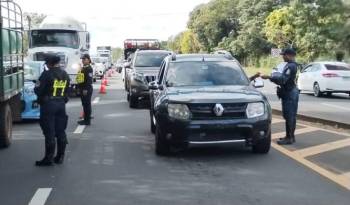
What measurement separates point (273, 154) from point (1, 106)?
4.73m

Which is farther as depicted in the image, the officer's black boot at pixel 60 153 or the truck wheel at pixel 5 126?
the truck wheel at pixel 5 126

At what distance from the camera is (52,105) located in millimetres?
9352

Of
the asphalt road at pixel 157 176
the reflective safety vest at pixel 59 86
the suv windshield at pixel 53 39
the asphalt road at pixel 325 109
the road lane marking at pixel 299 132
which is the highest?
the suv windshield at pixel 53 39

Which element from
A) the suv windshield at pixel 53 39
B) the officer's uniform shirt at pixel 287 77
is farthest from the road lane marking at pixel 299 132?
the suv windshield at pixel 53 39

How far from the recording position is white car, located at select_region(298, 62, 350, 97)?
24.9 m

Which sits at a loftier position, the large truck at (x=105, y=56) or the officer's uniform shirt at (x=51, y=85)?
the officer's uniform shirt at (x=51, y=85)

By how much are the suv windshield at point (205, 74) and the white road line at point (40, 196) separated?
3791 mm

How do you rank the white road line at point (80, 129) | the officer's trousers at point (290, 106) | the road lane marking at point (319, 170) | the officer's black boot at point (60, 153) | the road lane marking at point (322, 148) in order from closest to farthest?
the road lane marking at point (319, 170) < the officer's black boot at point (60, 153) < the road lane marking at point (322, 148) < the officer's trousers at point (290, 106) < the white road line at point (80, 129)

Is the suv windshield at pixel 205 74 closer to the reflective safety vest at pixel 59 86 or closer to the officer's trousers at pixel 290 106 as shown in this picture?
the officer's trousers at pixel 290 106

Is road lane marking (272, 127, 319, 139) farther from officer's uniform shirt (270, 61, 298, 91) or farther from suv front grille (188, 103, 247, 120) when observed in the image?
suv front grille (188, 103, 247, 120)

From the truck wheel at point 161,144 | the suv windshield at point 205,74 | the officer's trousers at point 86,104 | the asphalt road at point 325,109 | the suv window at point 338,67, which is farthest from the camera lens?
the suv window at point 338,67

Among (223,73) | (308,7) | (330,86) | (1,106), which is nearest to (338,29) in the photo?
(330,86)

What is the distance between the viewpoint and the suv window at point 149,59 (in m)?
20.8

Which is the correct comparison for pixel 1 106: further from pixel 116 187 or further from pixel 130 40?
pixel 130 40
